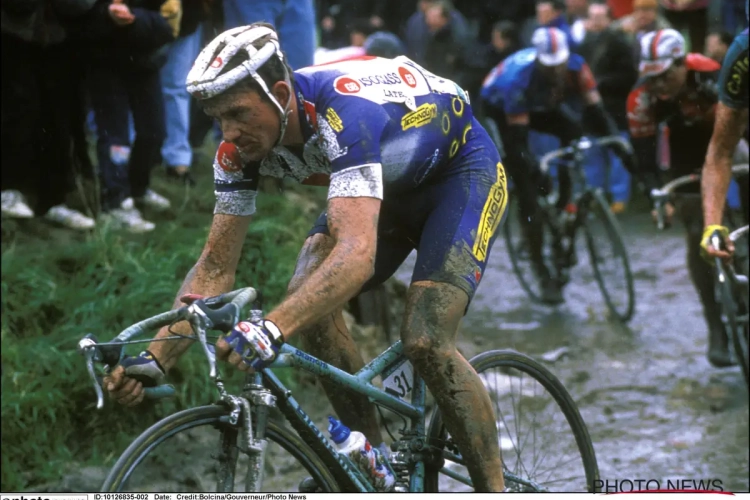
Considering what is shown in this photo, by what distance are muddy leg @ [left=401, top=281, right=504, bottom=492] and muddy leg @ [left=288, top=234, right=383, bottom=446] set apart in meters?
0.34

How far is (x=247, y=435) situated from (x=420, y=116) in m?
1.28

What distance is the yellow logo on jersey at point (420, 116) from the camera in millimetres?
4281

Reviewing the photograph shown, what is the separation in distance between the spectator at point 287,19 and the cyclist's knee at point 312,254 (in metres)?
4.15

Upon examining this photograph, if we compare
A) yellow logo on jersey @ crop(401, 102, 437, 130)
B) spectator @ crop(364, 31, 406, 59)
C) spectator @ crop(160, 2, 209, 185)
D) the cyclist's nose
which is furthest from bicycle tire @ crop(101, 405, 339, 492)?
spectator @ crop(364, 31, 406, 59)

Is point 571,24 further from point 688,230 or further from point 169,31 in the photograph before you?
point 169,31

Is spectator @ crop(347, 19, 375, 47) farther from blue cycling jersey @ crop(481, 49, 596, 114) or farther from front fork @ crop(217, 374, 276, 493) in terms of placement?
front fork @ crop(217, 374, 276, 493)

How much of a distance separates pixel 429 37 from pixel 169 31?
689cm

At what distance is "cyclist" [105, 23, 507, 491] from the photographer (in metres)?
3.88

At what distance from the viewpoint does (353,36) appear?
13227mm

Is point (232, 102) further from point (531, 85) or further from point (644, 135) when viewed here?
point (531, 85)

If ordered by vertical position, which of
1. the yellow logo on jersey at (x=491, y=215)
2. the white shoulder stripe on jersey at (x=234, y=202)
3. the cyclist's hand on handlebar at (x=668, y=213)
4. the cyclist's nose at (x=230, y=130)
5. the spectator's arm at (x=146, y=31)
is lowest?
the cyclist's hand on handlebar at (x=668, y=213)

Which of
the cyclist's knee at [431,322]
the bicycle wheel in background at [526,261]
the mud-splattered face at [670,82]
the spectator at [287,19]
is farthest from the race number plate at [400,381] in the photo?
the bicycle wheel in background at [526,261]

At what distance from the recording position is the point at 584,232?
1095cm

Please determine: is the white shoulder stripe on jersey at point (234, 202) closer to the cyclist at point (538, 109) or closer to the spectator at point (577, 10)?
the cyclist at point (538, 109)
